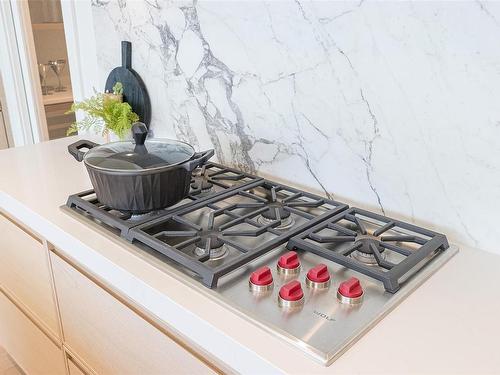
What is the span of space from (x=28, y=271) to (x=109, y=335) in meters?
0.46

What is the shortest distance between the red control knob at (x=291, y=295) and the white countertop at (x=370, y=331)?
74 millimetres

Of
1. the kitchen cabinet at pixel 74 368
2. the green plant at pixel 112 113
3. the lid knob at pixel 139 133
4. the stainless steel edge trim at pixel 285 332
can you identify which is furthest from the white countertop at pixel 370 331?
the green plant at pixel 112 113

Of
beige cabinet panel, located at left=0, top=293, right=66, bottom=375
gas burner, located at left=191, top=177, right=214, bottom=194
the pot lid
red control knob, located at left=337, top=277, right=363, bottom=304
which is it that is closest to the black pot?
the pot lid

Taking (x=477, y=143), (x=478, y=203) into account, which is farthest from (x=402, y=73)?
(x=478, y=203)

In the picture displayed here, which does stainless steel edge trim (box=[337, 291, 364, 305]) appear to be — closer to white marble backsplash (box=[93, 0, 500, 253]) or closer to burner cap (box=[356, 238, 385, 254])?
burner cap (box=[356, 238, 385, 254])

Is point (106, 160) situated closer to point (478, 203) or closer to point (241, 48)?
point (241, 48)

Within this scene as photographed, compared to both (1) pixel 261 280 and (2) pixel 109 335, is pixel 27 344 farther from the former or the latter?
(1) pixel 261 280

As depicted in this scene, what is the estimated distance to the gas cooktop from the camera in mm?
784

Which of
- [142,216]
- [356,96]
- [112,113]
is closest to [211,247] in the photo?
Answer: [142,216]

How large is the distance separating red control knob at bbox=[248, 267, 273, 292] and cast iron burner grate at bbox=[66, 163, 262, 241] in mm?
315

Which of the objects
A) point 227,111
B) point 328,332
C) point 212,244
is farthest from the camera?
point 227,111

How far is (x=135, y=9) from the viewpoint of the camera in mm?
1639

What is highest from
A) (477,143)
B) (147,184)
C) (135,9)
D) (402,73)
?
(135,9)

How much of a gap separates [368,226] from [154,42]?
976 mm
